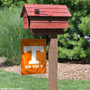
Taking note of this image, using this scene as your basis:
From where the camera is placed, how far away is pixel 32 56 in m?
4.97

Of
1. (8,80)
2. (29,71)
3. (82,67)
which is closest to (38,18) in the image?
(29,71)

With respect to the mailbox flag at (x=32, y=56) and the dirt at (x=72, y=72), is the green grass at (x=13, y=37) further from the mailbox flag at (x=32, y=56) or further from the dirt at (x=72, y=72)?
the mailbox flag at (x=32, y=56)

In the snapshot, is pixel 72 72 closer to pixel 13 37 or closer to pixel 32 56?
pixel 13 37

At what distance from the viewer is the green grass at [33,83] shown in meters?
6.75

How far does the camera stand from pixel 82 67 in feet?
30.4

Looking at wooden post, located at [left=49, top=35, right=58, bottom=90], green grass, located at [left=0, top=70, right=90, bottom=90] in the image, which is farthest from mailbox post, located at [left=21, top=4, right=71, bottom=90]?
green grass, located at [left=0, top=70, right=90, bottom=90]

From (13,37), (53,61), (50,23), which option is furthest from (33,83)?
(13,37)

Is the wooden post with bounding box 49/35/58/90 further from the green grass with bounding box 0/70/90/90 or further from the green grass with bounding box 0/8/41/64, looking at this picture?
the green grass with bounding box 0/8/41/64

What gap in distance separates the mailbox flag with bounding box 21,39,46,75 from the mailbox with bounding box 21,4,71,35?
1.13ft

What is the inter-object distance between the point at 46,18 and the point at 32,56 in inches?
32.9

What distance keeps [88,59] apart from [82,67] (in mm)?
1388

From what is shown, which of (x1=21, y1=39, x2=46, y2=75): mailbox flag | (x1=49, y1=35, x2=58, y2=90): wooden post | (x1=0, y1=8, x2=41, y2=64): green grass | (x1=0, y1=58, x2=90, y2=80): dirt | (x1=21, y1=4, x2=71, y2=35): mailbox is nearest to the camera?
(x1=21, y1=4, x2=71, y2=35): mailbox

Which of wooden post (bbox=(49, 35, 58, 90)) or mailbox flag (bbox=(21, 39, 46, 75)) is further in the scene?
mailbox flag (bbox=(21, 39, 46, 75))

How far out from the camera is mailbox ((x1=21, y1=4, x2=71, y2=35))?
4.56 meters
